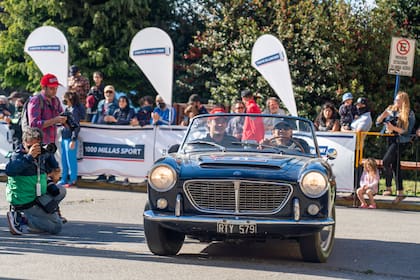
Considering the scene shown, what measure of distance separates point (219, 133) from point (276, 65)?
668 cm

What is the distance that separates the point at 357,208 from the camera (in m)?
14.7

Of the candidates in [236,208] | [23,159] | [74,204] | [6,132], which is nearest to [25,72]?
[6,132]

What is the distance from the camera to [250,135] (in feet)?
32.9

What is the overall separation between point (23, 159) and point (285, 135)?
296cm

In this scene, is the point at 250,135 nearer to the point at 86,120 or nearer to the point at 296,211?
the point at 296,211

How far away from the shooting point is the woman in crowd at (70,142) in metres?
15.5

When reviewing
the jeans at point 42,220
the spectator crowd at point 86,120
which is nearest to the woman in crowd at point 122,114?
the spectator crowd at point 86,120

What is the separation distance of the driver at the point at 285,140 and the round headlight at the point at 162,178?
4.74 feet

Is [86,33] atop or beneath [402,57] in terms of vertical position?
atop

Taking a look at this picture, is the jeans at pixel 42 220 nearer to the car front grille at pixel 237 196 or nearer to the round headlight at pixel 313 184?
the car front grille at pixel 237 196

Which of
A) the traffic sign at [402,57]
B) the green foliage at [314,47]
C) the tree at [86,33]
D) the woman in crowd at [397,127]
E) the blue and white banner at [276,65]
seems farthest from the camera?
the tree at [86,33]

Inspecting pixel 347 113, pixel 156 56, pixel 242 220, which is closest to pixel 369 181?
pixel 347 113

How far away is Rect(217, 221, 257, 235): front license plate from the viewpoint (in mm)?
8578

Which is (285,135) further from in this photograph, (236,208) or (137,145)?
(137,145)
